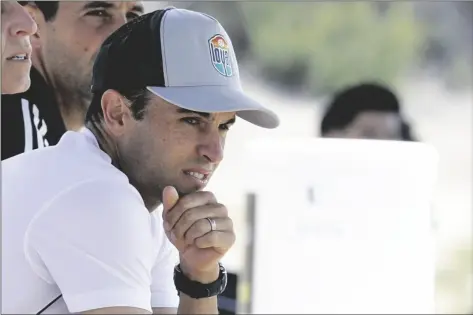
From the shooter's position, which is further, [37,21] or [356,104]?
[356,104]

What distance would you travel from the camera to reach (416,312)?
163 cm

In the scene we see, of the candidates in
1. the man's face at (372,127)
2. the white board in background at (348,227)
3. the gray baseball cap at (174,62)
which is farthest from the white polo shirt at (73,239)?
the man's face at (372,127)

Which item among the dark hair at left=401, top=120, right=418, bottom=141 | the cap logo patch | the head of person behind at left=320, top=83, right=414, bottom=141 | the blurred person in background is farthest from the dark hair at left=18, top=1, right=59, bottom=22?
the dark hair at left=401, top=120, right=418, bottom=141

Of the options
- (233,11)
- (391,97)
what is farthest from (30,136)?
(391,97)

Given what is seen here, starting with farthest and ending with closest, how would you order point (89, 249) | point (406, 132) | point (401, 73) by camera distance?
1. point (401, 73)
2. point (406, 132)
3. point (89, 249)

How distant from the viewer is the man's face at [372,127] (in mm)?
2012

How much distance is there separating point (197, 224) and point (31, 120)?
1.01 ft

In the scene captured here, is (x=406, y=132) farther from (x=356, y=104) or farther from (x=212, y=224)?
(x=212, y=224)

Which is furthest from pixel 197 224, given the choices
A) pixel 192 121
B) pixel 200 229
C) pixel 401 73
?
pixel 401 73

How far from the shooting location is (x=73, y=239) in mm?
833

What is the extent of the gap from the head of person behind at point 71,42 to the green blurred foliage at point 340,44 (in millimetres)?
774

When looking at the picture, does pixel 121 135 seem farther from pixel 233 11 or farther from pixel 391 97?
pixel 391 97

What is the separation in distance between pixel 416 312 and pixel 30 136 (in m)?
0.89

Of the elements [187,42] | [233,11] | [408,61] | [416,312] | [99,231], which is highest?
[408,61]
